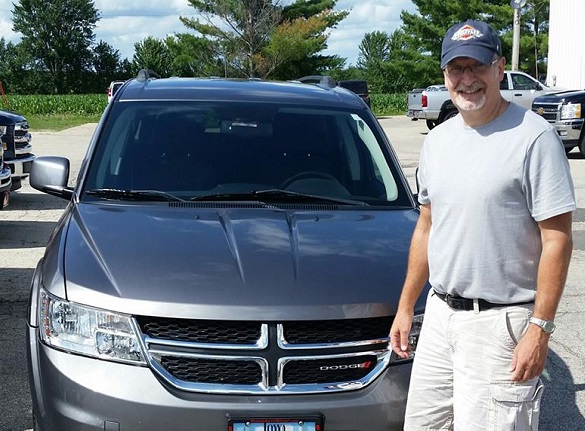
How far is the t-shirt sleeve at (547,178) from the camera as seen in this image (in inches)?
99.0

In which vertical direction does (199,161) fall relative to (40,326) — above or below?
above

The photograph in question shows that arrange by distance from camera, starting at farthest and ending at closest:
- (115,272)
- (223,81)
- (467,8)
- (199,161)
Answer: (467,8) < (223,81) < (199,161) < (115,272)

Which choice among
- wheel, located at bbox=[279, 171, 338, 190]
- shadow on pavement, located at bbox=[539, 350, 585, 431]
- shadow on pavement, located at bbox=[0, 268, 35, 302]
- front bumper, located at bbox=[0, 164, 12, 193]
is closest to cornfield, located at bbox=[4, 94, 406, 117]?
front bumper, located at bbox=[0, 164, 12, 193]

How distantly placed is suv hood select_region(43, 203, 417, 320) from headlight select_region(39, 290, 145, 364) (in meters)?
0.05

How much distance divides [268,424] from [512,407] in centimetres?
82

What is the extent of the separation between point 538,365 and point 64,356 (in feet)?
5.26

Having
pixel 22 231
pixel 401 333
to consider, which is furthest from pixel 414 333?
pixel 22 231

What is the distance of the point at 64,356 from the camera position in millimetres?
3053

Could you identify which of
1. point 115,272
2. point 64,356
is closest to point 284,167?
point 115,272

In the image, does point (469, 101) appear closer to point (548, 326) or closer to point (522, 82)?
point (548, 326)

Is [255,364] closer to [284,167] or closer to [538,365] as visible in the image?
[538,365]

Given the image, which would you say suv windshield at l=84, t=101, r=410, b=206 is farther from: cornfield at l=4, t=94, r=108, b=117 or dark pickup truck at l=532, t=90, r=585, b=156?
cornfield at l=4, t=94, r=108, b=117

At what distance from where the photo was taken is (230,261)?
3.29 meters

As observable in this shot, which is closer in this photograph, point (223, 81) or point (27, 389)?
point (27, 389)
